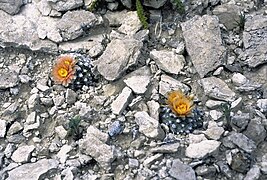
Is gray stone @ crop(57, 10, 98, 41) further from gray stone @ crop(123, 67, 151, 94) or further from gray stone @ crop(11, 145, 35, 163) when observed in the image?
gray stone @ crop(11, 145, 35, 163)

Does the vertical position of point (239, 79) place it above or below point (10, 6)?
below

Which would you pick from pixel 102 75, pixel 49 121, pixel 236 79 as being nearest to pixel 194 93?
pixel 236 79

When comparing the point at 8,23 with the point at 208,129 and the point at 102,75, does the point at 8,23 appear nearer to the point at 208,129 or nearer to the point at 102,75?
the point at 102,75

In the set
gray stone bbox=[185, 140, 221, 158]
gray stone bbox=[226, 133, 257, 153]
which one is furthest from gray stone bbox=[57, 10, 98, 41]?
gray stone bbox=[226, 133, 257, 153]

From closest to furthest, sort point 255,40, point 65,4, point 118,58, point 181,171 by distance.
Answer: point 181,171, point 118,58, point 255,40, point 65,4

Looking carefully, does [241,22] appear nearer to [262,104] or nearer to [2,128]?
[262,104]

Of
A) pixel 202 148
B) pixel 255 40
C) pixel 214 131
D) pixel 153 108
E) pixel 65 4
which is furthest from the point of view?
pixel 65 4

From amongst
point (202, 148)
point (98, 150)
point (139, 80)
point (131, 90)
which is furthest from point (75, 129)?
point (202, 148)
